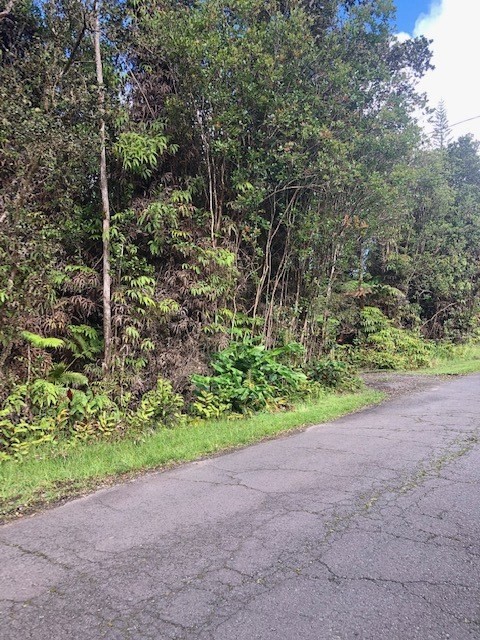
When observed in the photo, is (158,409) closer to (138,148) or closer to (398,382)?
(138,148)

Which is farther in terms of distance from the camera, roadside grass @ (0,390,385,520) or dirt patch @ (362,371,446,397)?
dirt patch @ (362,371,446,397)

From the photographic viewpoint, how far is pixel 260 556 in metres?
2.74

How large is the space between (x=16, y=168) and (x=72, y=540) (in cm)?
436

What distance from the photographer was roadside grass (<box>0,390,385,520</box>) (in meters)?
3.93

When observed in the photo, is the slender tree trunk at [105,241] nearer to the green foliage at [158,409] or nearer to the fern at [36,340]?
the green foliage at [158,409]

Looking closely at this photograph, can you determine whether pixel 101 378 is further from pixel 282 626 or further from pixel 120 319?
pixel 282 626

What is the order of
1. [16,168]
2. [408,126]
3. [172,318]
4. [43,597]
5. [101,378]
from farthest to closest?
[408,126], [172,318], [101,378], [16,168], [43,597]

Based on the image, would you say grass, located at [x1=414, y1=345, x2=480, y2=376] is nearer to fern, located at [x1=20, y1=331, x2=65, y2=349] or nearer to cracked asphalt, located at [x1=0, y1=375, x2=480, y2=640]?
Result: cracked asphalt, located at [x1=0, y1=375, x2=480, y2=640]

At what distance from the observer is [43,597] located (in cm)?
238

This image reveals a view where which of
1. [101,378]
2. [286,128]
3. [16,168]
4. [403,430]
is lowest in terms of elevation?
[403,430]

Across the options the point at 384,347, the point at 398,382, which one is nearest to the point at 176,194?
the point at 398,382

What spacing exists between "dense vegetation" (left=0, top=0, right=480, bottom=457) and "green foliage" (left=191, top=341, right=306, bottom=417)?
35 millimetres

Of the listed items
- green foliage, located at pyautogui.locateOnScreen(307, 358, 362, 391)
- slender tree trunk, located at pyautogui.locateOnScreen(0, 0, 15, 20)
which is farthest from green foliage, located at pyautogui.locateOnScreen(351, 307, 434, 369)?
slender tree trunk, located at pyautogui.locateOnScreen(0, 0, 15, 20)

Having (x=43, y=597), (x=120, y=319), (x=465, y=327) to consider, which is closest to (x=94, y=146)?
(x=120, y=319)
